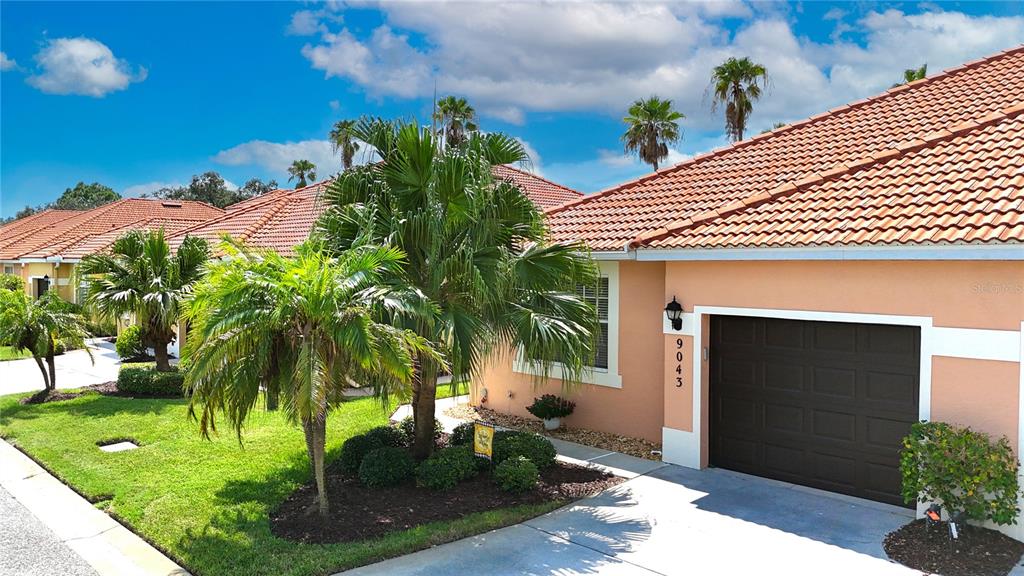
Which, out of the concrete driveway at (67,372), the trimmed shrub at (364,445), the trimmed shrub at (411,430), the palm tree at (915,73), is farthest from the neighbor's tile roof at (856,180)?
the palm tree at (915,73)

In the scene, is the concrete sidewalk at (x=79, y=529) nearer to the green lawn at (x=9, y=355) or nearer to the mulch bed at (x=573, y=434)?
the mulch bed at (x=573, y=434)

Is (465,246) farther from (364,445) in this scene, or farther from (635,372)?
(635,372)

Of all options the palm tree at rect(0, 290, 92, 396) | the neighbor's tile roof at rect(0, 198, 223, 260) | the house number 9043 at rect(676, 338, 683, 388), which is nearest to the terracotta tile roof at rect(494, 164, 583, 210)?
the house number 9043 at rect(676, 338, 683, 388)

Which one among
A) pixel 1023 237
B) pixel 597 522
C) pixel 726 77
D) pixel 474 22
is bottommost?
pixel 597 522

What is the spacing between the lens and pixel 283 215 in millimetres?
23750

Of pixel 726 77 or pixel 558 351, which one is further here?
pixel 726 77

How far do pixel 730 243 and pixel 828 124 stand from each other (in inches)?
226

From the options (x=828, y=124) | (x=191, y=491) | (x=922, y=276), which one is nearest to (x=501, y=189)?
(x=922, y=276)

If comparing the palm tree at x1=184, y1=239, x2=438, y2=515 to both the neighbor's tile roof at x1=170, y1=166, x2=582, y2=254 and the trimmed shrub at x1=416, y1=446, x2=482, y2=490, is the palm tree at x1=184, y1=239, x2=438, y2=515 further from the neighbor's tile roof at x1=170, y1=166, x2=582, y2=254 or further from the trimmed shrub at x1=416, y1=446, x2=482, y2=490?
the neighbor's tile roof at x1=170, y1=166, x2=582, y2=254

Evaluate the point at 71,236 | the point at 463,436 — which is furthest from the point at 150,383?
the point at 71,236

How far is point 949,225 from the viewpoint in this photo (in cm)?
734

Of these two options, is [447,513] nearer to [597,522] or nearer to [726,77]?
[597,522]

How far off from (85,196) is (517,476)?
325 ft

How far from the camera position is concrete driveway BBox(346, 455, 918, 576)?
6.60m
